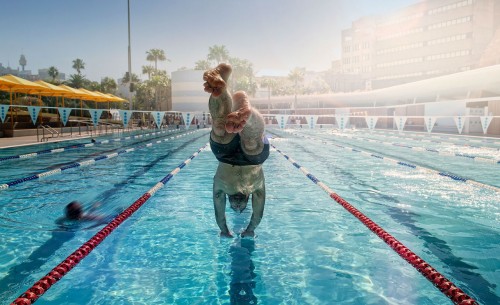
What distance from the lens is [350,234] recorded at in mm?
4398

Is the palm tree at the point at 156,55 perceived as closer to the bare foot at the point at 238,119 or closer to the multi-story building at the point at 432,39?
the multi-story building at the point at 432,39

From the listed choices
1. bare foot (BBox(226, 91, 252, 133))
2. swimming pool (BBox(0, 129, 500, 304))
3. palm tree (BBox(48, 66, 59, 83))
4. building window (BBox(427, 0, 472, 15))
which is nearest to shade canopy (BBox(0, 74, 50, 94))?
swimming pool (BBox(0, 129, 500, 304))

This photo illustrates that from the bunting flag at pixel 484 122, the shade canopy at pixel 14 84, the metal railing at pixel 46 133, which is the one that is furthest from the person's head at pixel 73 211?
the bunting flag at pixel 484 122

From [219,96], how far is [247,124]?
324 mm

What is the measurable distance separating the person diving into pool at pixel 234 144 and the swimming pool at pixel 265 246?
624 mm

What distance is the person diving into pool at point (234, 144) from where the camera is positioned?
269 centimetres

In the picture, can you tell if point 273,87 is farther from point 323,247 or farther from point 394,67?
point 323,247

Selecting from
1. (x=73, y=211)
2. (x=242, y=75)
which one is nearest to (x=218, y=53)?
(x=242, y=75)

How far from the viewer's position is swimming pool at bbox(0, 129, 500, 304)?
2.95 m

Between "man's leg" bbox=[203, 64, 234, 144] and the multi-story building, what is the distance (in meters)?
54.3

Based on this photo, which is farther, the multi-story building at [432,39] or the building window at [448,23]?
the building window at [448,23]

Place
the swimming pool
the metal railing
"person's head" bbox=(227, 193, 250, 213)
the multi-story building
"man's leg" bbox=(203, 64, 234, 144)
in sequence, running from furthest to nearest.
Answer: the multi-story building, the metal railing, "person's head" bbox=(227, 193, 250, 213), the swimming pool, "man's leg" bbox=(203, 64, 234, 144)

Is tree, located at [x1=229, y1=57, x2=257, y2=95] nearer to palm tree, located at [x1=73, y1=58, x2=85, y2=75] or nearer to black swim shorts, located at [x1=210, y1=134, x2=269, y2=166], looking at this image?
palm tree, located at [x1=73, y1=58, x2=85, y2=75]

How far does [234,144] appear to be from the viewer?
3090 mm
